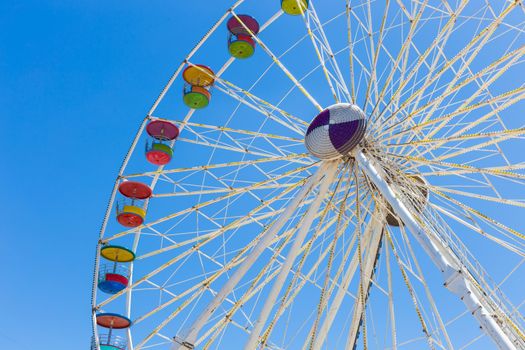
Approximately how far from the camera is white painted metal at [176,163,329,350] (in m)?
11.1

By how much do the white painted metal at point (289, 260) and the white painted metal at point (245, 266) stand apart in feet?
0.53

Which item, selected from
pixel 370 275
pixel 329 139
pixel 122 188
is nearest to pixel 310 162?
pixel 329 139

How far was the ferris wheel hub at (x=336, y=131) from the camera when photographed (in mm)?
11969

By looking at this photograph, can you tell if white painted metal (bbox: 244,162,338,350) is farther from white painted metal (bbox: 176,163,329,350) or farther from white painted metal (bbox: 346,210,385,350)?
white painted metal (bbox: 346,210,385,350)

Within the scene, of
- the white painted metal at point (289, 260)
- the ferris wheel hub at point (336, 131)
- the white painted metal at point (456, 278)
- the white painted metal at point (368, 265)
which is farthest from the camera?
the white painted metal at point (368, 265)

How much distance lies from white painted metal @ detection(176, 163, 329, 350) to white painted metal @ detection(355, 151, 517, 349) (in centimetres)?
217

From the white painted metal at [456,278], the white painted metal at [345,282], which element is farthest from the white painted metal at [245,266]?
the white painted metal at [456,278]

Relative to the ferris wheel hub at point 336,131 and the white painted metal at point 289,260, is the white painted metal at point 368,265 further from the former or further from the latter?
the ferris wheel hub at point 336,131

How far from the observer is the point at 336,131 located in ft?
40.0

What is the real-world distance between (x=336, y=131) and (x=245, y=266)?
2.95 meters

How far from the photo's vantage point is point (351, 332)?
12.5 meters

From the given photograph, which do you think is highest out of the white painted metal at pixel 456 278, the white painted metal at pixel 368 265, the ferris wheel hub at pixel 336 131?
A: the ferris wheel hub at pixel 336 131

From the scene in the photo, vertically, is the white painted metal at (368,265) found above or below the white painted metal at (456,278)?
above

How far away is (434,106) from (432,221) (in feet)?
9.92
